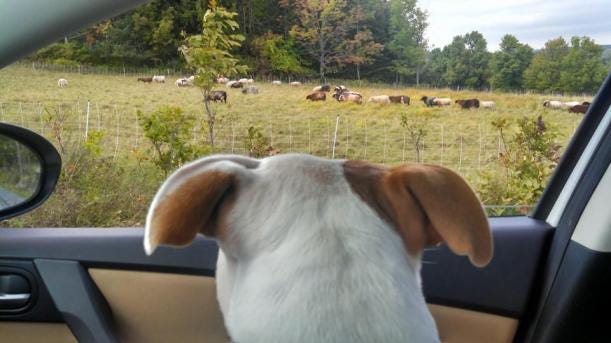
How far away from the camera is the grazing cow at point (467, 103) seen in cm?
349

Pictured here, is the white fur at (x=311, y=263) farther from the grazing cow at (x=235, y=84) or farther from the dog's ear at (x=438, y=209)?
the grazing cow at (x=235, y=84)

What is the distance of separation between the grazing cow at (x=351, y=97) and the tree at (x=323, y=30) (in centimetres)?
14

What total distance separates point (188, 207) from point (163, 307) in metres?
1.59

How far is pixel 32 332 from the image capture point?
268cm

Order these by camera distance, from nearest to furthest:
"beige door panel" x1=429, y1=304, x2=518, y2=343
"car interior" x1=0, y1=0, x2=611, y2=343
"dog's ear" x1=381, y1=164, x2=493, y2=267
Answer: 1. "dog's ear" x1=381, y1=164, x2=493, y2=267
2. "car interior" x1=0, y1=0, x2=611, y2=343
3. "beige door panel" x1=429, y1=304, x2=518, y2=343

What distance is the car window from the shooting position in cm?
328

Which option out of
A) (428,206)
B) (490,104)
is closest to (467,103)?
(490,104)

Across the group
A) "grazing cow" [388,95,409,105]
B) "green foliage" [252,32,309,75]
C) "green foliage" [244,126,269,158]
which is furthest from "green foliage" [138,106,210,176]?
"grazing cow" [388,95,409,105]

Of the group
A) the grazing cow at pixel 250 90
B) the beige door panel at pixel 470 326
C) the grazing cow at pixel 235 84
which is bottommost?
the beige door panel at pixel 470 326

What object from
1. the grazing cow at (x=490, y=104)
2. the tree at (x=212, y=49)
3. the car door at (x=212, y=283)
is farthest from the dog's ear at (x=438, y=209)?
the grazing cow at (x=490, y=104)

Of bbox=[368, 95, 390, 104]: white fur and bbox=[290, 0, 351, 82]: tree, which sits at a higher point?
bbox=[290, 0, 351, 82]: tree

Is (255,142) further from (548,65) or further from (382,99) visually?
(548,65)

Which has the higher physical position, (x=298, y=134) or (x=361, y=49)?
(x=361, y=49)

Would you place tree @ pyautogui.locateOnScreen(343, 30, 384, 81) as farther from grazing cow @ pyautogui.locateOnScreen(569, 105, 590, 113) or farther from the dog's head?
the dog's head
